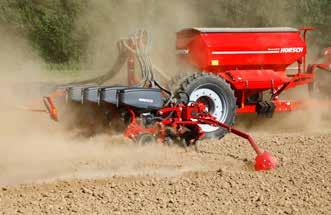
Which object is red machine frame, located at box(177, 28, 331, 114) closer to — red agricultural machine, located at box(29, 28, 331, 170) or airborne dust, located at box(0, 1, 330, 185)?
red agricultural machine, located at box(29, 28, 331, 170)

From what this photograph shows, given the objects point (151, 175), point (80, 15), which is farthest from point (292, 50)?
point (80, 15)

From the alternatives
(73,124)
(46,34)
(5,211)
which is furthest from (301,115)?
(46,34)

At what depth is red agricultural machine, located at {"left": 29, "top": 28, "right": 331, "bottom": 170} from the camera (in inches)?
321

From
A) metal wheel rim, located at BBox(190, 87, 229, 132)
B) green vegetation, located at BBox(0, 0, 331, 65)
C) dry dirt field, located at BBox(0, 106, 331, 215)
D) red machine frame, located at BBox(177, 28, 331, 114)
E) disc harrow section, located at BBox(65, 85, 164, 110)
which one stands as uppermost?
green vegetation, located at BBox(0, 0, 331, 65)

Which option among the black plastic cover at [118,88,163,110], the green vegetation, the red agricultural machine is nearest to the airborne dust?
the red agricultural machine

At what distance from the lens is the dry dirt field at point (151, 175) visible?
18.8 ft

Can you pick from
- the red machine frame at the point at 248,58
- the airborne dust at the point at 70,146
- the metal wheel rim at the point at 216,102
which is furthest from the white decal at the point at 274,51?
→ the airborne dust at the point at 70,146

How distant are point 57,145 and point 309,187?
343 centimetres

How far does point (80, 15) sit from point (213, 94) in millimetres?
11185

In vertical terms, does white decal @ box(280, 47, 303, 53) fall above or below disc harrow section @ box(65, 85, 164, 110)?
above

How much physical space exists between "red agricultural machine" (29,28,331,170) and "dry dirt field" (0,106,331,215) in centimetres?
29

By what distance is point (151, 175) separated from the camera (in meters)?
6.75

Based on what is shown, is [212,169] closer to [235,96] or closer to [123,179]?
[123,179]

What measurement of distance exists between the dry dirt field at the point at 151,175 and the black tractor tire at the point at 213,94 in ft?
0.89
